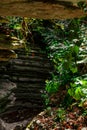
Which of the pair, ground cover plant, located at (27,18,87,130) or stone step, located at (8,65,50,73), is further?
stone step, located at (8,65,50,73)

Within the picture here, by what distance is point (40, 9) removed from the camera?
345cm

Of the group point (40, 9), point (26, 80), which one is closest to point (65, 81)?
point (26, 80)

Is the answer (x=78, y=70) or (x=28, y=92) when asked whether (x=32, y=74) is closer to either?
(x=28, y=92)

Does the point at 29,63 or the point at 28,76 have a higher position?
the point at 29,63

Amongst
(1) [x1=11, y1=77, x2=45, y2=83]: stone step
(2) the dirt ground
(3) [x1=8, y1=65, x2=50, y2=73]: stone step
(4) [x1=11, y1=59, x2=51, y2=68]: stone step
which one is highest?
(2) the dirt ground

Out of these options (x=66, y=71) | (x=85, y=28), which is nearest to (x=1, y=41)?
(x=66, y=71)

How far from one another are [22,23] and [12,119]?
524cm

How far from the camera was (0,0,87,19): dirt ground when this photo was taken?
328 cm

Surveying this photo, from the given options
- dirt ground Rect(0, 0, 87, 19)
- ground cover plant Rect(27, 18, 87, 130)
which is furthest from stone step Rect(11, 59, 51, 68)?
dirt ground Rect(0, 0, 87, 19)

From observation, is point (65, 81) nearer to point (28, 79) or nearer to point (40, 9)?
point (28, 79)

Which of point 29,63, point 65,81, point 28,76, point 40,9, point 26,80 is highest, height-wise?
point 40,9

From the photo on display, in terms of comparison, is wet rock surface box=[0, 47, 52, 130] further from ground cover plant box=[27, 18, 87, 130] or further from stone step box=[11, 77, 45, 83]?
ground cover plant box=[27, 18, 87, 130]

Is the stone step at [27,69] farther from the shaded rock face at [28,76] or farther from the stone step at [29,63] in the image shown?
the stone step at [29,63]

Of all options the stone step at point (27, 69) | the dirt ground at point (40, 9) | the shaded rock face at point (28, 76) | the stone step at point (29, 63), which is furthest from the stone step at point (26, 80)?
the dirt ground at point (40, 9)
